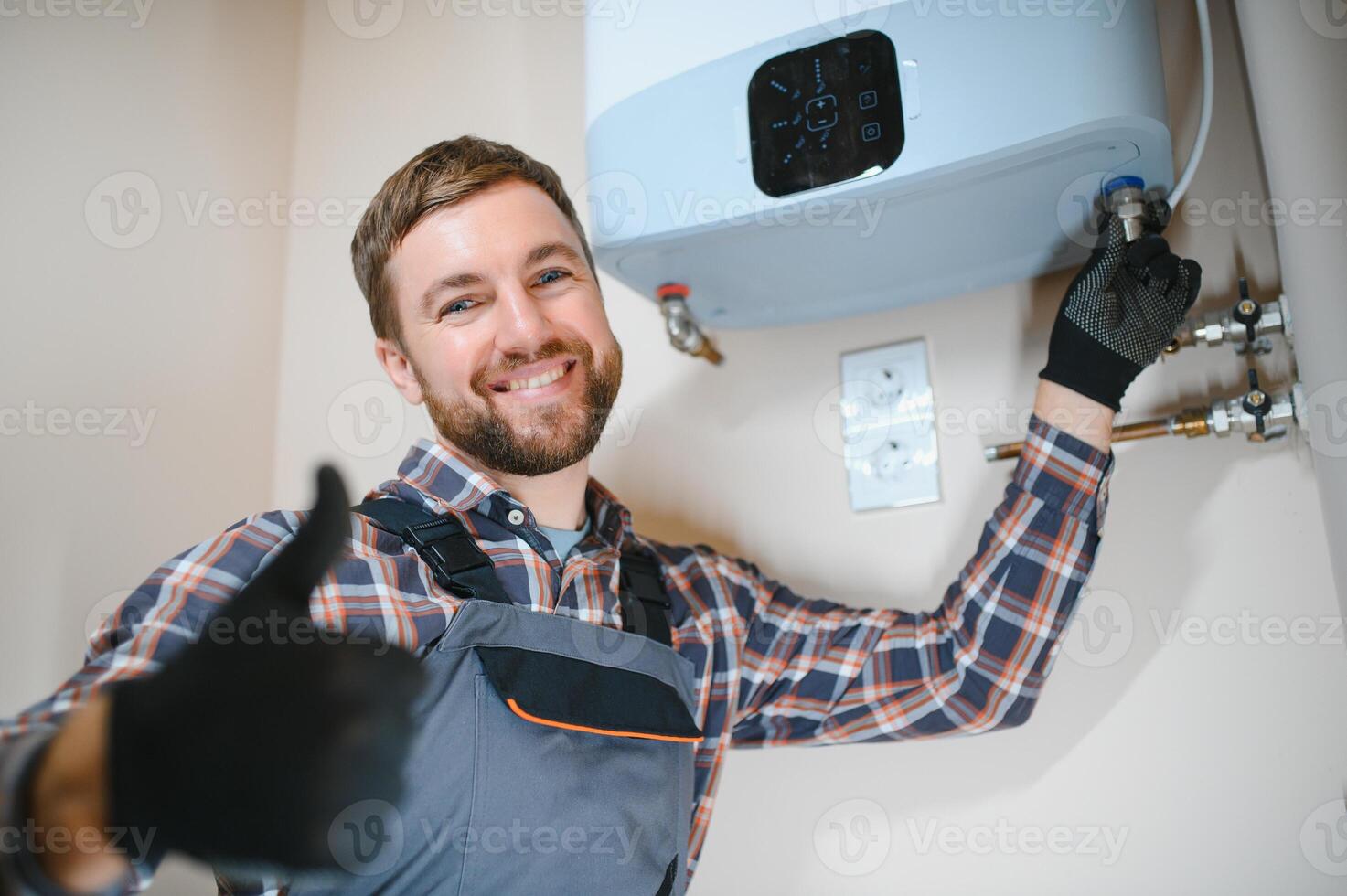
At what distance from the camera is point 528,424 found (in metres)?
0.99

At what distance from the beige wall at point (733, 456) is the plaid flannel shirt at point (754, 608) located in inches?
4.7

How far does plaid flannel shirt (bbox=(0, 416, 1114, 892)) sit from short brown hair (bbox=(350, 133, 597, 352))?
19cm

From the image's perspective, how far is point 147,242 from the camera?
1286 millimetres

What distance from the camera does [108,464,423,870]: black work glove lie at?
0.50 m

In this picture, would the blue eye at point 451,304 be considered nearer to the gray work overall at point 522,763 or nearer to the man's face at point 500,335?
the man's face at point 500,335

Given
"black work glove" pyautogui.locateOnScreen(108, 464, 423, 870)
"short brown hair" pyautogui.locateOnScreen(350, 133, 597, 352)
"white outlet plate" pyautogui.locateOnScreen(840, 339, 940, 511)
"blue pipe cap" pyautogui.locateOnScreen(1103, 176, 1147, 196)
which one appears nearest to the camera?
"black work glove" pyautogui.locateOnScreen(108, 464, 423, 870)

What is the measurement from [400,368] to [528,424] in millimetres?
181

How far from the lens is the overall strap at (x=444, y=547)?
871mm

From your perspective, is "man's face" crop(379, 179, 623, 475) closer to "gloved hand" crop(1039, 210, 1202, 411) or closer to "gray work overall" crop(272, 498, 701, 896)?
"gray work overall" crop(272, 498, 701, 896)

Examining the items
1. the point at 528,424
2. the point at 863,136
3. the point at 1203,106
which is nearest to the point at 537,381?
the point at 528,424

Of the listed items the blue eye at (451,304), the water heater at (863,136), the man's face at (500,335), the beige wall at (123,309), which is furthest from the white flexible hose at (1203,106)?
the beige wall at (123,309)

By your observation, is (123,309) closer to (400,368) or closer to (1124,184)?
(400,368)

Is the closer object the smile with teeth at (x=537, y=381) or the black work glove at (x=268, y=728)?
the black work glove at (x=268, y=728)

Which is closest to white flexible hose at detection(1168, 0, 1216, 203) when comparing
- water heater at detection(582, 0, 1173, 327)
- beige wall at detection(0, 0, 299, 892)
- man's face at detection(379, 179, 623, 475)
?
water heater at detection(582, 0, 1173, 327)
